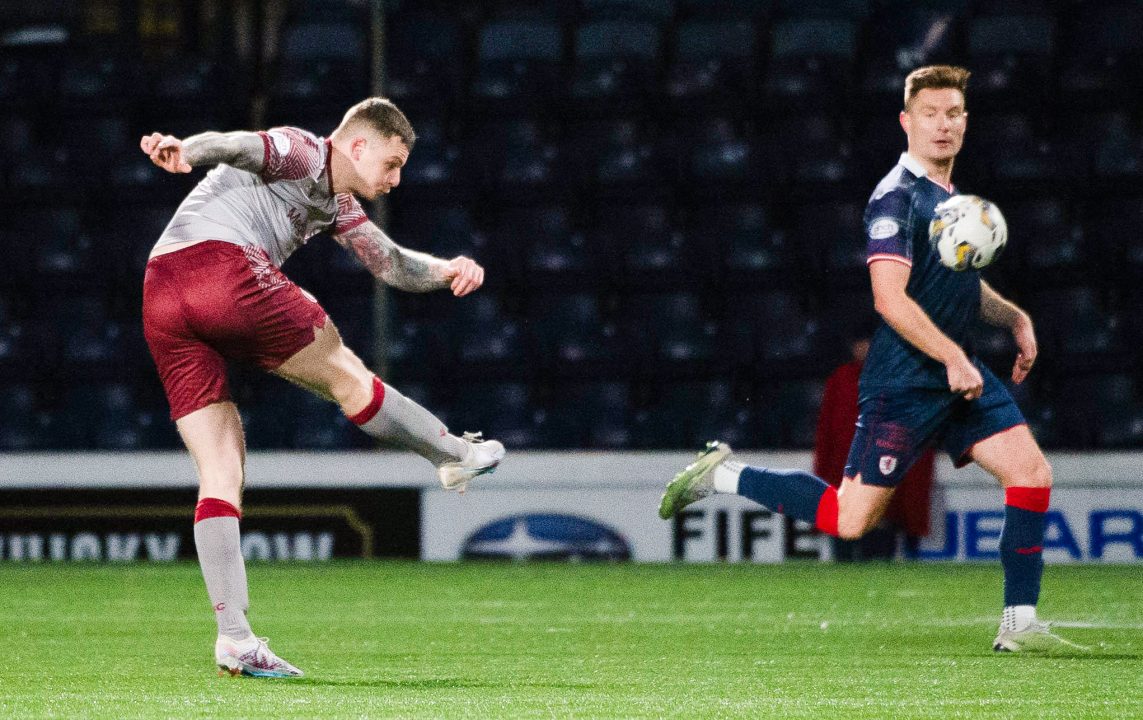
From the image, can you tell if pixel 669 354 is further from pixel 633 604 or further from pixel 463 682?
pixel 463 682

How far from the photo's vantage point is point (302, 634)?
6.96 m

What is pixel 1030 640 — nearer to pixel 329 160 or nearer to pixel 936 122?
pixel 936 122

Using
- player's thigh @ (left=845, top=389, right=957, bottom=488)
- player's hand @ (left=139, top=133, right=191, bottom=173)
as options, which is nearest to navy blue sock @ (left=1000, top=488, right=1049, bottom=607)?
player's thigh @ (left=845, top=389, right=957, bottom=488)

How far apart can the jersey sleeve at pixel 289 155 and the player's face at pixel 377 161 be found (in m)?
0.12

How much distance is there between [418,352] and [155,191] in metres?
2.67

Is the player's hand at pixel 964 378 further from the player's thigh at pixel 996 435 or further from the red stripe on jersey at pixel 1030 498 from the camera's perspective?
the red stripe on jersey at pixel 1030 498

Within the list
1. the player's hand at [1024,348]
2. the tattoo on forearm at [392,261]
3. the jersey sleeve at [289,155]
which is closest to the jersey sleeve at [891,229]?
the player's hand at [1024,348]

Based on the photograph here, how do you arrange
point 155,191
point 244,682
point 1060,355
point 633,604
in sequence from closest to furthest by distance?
point 244,682, point 633,604, point 1060,355, point 155,191

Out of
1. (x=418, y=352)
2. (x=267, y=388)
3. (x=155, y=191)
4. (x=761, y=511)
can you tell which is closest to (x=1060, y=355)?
(x=761, y=511)

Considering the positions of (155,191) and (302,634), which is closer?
(302,634)

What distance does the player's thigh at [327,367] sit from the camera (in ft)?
17.6

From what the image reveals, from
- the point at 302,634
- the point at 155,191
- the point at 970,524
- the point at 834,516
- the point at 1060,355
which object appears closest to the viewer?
the point at 834,516

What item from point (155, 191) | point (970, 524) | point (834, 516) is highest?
point (155, 191)

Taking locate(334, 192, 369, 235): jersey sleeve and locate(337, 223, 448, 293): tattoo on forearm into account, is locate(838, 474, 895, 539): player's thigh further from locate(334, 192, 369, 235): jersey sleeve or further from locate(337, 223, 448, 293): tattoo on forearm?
locate(334, 192, 369, 235): jersey sleeve
